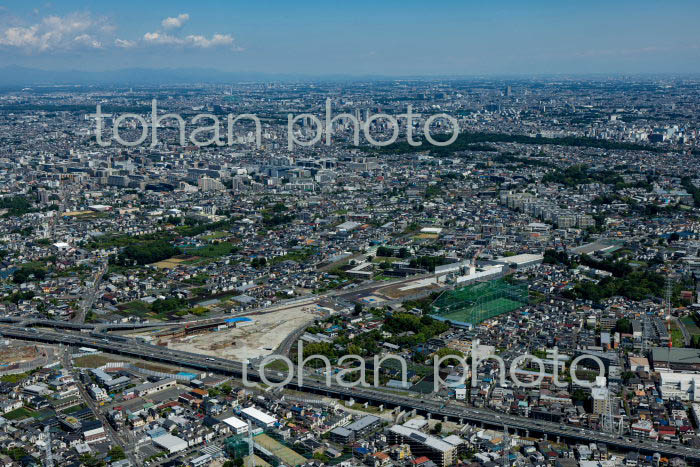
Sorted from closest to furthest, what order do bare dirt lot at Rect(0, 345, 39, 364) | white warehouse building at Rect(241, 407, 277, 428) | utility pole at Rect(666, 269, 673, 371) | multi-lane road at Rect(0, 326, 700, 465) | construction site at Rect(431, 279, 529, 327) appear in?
1. multi-lane road at Rect(0, 326, 700, 465)
2. white warehouse building at Rect(241, 407, 277, 428)
3. utility pole at Rect(666, 269, 673, 371)
4. bare dirt lot at Rect(0, 345, 39, 364)
5. construction site at Rect(431, 279, 529, 327)

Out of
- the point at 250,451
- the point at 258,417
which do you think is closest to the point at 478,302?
the point at 258,417

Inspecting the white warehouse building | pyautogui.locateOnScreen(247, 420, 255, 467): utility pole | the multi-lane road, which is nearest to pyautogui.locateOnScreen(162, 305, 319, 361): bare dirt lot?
the multi-lane road

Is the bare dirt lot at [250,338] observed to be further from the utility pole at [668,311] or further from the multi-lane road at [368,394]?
the utility pole at [668,311]

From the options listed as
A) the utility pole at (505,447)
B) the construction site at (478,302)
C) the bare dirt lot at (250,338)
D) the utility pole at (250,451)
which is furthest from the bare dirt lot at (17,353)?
the utility pole at (505,447)

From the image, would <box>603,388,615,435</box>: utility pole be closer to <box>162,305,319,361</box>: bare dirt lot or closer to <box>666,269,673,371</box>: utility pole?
<box>666,269,673,371</box>: utility pole

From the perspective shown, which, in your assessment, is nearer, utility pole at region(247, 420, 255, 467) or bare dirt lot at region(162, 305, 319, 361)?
utility pole at region(247, 420, 255, 467)

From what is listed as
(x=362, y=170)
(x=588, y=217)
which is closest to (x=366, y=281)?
(x=588, y=217)

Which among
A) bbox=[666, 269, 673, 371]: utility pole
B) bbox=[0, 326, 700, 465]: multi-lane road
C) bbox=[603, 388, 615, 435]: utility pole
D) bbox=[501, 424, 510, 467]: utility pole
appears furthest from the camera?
bbox=[666, 269, 673, 371]: utility pole

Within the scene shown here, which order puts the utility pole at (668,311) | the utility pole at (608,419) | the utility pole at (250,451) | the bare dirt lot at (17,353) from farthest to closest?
the bare dirt lot at (17,353)
the utility pole at (668,311)
the utility pole at (608,419)
the utility pole at (250,451)
